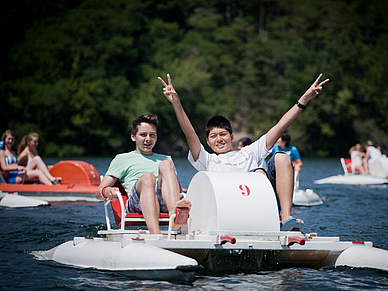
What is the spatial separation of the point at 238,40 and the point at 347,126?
14887mm

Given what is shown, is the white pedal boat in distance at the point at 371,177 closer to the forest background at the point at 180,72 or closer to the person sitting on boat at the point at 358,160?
the person sitting on boat at the point at 358,160

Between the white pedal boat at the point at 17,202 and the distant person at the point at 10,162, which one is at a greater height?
the distant person at the point at 10,162

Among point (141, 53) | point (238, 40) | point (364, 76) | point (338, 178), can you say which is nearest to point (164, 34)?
point (141, 53)

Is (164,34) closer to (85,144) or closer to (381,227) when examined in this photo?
(85,144)

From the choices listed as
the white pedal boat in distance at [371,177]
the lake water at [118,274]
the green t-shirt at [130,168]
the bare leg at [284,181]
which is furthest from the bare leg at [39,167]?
the white pedal boat in distance at [371,177]

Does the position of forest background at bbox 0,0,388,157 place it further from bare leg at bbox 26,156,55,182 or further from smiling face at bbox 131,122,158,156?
smiling face at bbox 131,122,158,156

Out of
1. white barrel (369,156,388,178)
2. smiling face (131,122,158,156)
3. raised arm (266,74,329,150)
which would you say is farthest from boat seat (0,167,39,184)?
white barrel (369,156,388,178)

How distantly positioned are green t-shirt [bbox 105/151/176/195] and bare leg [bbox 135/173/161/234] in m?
0.70

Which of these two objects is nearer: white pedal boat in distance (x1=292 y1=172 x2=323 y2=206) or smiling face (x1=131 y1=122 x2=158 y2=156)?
Answer: smiling face (x1=131 y1=122 x2=158 y2=156)

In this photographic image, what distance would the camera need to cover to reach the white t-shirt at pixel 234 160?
6152 millimetres

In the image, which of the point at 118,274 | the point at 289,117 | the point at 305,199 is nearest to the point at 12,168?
the point at 305,199

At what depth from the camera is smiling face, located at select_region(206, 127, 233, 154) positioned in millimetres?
6273

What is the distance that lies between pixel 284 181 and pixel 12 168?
28.2ft

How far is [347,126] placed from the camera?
52562 millimetres
